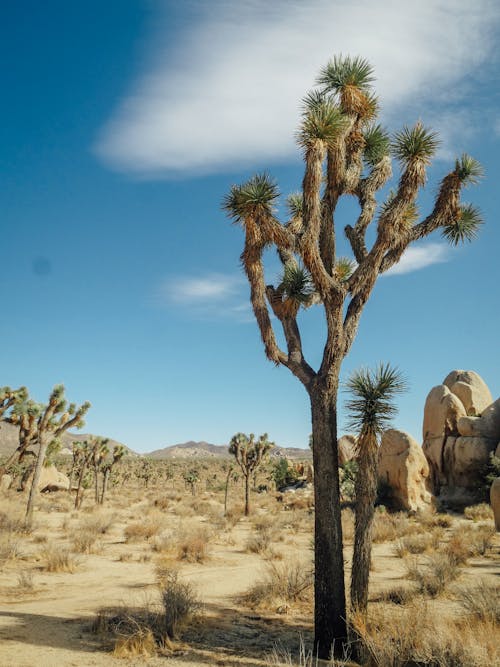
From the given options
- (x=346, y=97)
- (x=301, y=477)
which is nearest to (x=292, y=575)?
(x=346, y=97)

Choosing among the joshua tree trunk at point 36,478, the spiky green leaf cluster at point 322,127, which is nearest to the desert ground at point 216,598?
the joshua tree trunk at point 36,478

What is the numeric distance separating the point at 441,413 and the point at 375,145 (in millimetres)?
20687

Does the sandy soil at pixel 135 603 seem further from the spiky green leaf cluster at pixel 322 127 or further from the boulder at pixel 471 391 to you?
the boulder at pixel 471 391

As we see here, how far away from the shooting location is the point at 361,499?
21.2 ft

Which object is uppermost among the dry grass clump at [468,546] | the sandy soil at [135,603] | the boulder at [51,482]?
the boulder at [51,482]

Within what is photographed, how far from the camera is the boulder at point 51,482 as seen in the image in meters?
34.3

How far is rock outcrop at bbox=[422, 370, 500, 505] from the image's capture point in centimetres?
2345

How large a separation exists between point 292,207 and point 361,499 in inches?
227

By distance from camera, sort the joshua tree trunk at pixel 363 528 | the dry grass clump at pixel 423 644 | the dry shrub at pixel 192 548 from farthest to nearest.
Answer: the dry shrub at pixel 192 548, the joshua tree trunk at pixel 363 528, the dry grass clump at pixel 423 644

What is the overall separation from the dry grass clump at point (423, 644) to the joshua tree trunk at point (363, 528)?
0.46 m

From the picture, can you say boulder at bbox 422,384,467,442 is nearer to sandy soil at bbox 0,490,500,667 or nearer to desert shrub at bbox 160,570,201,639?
sandy soil at bbox 0,490,500,667

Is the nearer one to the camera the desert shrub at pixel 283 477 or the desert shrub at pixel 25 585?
the desert shrub at pixel 25 585

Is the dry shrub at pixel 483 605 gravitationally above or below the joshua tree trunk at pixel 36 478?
below

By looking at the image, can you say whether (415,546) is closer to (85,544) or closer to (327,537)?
(327,537)
